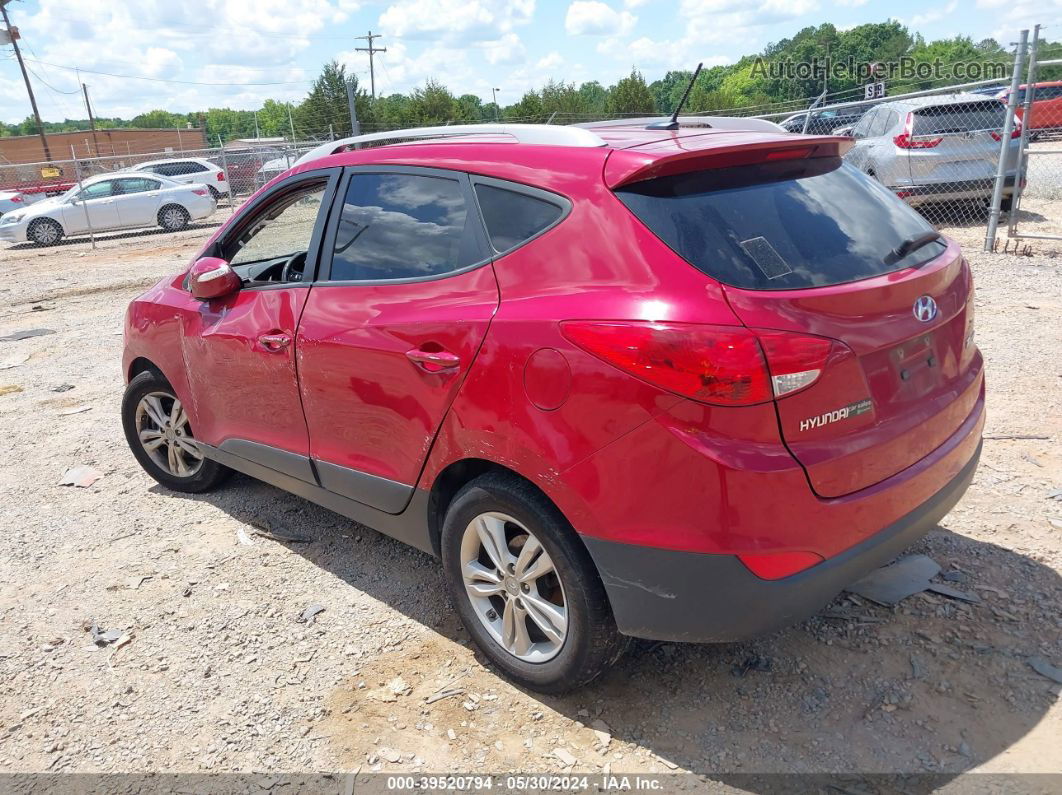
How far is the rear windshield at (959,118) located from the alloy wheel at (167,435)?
407 inches

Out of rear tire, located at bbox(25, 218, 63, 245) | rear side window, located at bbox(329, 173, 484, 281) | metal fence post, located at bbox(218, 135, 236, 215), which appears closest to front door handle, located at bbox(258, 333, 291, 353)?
rear side window, located at bbox(329, 173, 484, 281)

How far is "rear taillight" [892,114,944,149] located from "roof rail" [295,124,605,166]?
978cm

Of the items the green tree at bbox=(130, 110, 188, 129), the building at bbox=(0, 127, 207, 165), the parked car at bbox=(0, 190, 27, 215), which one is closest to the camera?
the parked car at bbox=(0, 190, 27, 215)

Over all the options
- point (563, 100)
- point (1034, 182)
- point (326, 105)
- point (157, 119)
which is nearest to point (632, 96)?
point (563, 100)

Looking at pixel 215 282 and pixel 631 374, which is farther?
pixel 215 282

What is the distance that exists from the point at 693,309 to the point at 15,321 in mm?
10989

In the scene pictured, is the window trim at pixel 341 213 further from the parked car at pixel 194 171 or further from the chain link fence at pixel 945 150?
the parked car at pixel 194 171

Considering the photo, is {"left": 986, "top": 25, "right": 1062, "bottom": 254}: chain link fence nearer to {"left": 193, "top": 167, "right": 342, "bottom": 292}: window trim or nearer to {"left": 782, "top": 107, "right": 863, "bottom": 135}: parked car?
{"left": 782, "top": 107, "right": 863, "bottom": 135}: parked car

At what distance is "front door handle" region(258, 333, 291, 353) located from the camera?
3520 mm

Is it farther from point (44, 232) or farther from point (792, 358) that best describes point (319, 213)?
point (44, 232)

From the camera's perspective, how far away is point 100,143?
185 ft

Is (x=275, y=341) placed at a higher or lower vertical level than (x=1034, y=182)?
higher

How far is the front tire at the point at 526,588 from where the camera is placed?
8.43 ft

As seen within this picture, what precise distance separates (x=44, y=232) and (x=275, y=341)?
1929 cm
